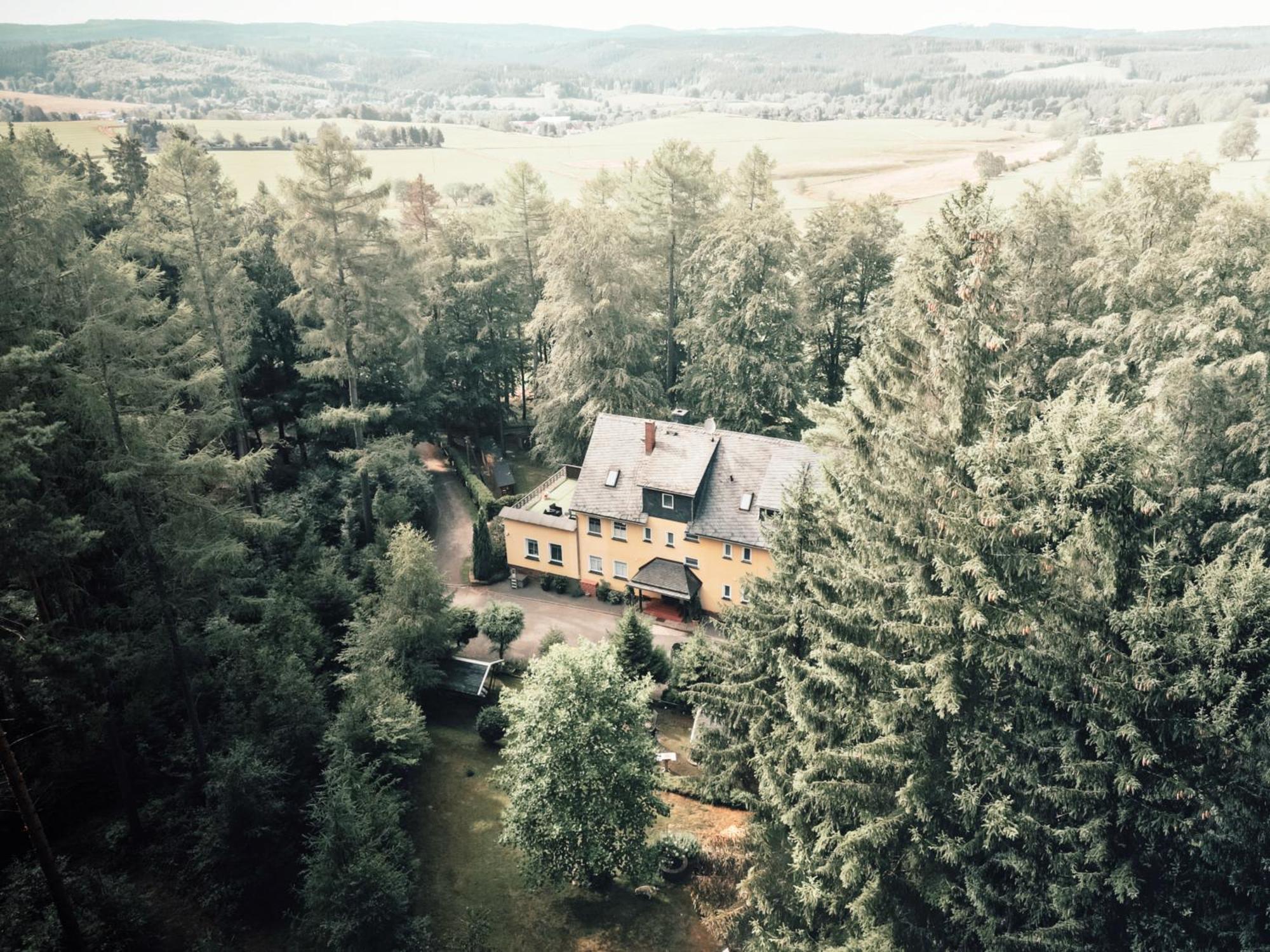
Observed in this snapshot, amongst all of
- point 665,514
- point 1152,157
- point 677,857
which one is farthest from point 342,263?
point 1152,157

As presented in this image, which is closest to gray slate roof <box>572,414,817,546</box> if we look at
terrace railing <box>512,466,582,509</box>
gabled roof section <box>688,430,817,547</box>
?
gabled roof section <box>688,430,817,547</box>

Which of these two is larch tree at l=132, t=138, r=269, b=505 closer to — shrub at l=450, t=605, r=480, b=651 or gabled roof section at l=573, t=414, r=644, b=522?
shrub at l=450, t=605, r=480, b=651

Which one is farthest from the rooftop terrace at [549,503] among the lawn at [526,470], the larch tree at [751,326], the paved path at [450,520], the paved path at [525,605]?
the larch tree at [751,326]

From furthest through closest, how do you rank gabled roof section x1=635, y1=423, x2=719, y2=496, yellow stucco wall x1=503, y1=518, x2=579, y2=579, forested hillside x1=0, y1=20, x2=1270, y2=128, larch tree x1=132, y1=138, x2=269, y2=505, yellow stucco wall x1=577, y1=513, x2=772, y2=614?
forested hillside x1=0, y1=20, x2=1270, y2=128
yellow stucco wall x1=503, y1=518, x2=579, y2=579
gabled roof section x1=635, y1=423, x2=719, y2=496
yellow stucco wall x1=577, y1=513, x2=772, y2=614
larch tree x1=132, y1=138, x2=269, y2=505

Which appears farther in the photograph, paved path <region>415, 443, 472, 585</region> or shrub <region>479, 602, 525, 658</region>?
paved path <region>415, 443, 472, 585</region>

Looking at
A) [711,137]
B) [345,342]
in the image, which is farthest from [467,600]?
[711,137]

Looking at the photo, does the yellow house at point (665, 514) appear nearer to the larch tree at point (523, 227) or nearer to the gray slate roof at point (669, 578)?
the gray slate roof at point (669, 578)
